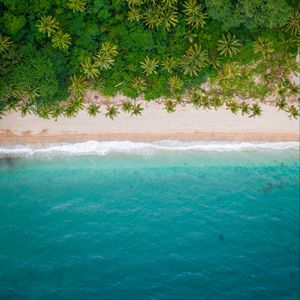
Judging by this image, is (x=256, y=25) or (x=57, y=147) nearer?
(x=256, y=25)

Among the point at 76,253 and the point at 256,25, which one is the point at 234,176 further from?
the point at 76,253

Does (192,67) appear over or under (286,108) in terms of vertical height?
over

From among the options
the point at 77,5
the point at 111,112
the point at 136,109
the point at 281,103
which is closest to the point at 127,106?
the point at 136,109

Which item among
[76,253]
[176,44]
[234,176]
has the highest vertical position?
[176,44]

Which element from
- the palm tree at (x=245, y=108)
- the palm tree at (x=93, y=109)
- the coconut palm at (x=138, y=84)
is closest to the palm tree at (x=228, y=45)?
the palm tree at (x=245, y=108)

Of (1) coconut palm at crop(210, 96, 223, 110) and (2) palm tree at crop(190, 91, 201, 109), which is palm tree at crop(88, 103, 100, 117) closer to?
(2) palm tree at crop(190, 91, 201, 109)

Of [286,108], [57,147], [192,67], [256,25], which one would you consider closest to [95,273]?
[57,147]

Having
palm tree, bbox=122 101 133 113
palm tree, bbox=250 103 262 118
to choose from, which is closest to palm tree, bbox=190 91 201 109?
palm tree, bbox=250 103 262 118
